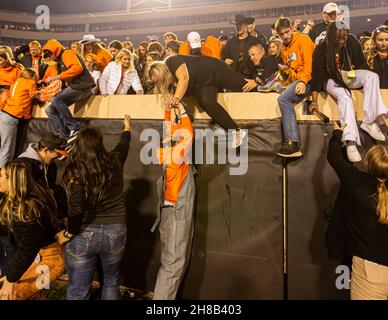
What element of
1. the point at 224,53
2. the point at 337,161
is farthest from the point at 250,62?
the point at 337,161

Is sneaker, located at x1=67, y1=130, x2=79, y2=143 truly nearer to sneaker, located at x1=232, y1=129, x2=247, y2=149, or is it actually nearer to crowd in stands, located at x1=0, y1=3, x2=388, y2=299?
crowd in stands, located at x1=0, y1=3, x2=388, y2=299

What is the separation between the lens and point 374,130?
3199 millimetres

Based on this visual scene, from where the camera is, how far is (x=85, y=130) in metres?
2.81

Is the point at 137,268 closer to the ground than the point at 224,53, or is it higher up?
closer to the ground

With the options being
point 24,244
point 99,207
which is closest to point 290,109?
point 99,207

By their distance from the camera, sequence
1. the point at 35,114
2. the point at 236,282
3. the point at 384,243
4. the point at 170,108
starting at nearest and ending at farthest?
the point at 384,243
the point at 170,108
the point at 236,282
the point at 35,114

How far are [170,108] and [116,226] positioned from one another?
126cm

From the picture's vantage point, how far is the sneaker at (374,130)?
3.20 metres

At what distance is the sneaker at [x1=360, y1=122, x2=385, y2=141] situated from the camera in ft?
10.5

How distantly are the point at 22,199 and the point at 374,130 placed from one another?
3.15 metres

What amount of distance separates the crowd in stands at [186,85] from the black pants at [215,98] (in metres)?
0.01

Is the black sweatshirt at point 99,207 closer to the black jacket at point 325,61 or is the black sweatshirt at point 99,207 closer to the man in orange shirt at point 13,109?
the black jacket at point 325,61

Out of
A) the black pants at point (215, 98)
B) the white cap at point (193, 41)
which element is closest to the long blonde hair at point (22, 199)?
the black pants at point (215, 98)
